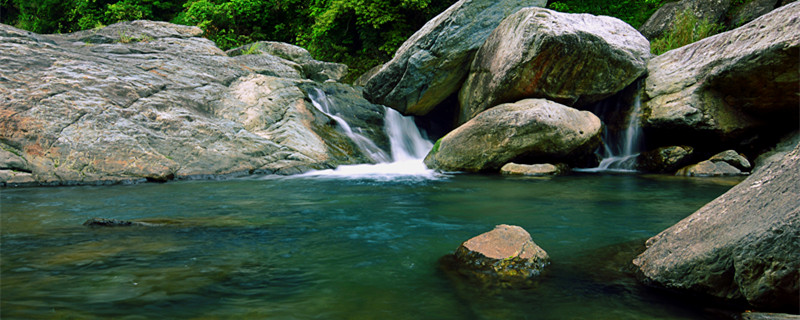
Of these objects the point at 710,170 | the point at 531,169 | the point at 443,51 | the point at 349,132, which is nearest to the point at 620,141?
the point at 710,170

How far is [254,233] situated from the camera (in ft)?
14.7

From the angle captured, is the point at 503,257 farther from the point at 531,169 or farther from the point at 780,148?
the point at 780,148

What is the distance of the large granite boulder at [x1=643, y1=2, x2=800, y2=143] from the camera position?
837cm

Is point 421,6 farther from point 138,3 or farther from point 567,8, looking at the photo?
point 138,3

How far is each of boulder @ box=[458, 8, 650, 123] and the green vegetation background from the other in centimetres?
710

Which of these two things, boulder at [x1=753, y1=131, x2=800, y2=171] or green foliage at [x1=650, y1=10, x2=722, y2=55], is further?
green foliage at [x1=650, y1=10, x2=722, y2=55]

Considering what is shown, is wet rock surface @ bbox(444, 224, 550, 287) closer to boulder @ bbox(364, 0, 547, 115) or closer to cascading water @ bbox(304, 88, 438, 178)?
cascading water @ bbox(304, 88, 438, 178)

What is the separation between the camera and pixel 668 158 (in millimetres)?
10688

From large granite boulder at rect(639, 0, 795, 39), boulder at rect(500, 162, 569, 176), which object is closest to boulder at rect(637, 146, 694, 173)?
boulder at rect(500, 162, 569, 176)

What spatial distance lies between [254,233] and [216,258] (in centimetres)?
Result: 92

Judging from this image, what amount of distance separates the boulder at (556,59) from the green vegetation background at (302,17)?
7.10 meters

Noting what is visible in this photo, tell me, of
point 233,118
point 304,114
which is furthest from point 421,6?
point 233,118

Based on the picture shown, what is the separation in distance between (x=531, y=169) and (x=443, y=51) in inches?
146

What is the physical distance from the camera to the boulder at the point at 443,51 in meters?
11.4
